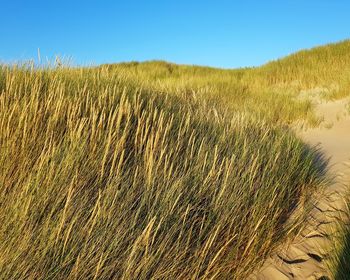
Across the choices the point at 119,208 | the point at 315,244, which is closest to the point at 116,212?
the point at 119,208

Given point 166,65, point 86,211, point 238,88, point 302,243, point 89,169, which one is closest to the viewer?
point 86,211

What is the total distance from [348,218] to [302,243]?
0.46 m

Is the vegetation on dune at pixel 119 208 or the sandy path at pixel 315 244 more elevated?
the vegetation on dune at pixel 119 208

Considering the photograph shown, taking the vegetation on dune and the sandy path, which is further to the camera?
the sandy path

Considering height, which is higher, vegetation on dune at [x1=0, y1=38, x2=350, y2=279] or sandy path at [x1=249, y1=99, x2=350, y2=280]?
vegetation on dune at [x1=0, y1=38, x2=350, y2=279]

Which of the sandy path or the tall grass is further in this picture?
the sandy path

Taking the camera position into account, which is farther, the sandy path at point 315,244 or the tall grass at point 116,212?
the sandy path at point 315,244

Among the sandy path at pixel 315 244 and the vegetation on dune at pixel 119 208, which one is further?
the sandy path at pixel 315 244

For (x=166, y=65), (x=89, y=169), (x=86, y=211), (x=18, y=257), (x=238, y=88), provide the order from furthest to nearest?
1. (x=166, y=65)
2. (x=238, y=88)
3. (x=89, y=169)
4. (x=86, y=211)
5. (x=18, y=257)

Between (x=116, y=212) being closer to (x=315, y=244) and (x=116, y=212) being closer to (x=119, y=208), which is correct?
(x=119, y=208)

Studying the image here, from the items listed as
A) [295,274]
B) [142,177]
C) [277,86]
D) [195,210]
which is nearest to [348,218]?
[295,274]

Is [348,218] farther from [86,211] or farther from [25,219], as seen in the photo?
[25,219]

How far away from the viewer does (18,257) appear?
5.82 feet

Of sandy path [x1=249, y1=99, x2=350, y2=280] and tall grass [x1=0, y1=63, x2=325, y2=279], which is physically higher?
tall grass [x1=0, y1=63, x2=325, y2=279]
